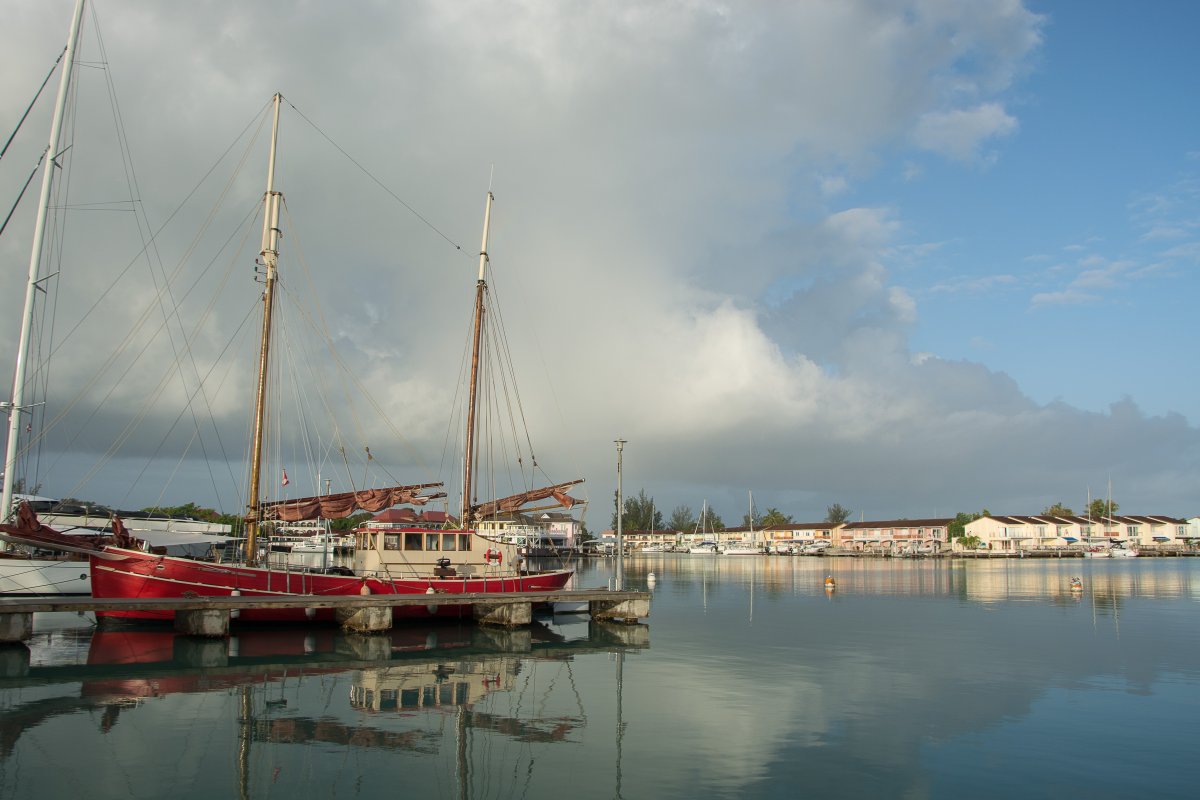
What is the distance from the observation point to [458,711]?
19000 mm

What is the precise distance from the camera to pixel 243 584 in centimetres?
3130

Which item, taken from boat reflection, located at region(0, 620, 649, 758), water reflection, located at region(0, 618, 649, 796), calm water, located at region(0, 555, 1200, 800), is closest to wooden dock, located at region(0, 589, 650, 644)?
boat reflection, located at region(0, 620, 649, 758)

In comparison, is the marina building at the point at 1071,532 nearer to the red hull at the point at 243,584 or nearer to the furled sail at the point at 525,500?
the furled sail at the point at 525,500

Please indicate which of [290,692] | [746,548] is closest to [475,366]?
[290,692]

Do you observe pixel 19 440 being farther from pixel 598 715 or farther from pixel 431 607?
pixel 598 715

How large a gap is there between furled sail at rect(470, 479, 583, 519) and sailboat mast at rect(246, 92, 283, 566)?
12.8 metres

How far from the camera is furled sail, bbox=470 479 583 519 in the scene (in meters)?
Answer: 44.3

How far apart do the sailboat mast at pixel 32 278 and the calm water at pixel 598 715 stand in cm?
676

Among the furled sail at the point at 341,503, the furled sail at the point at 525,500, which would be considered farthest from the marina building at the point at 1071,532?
the furled sail at the point at 341,503

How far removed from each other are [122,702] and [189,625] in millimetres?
10384

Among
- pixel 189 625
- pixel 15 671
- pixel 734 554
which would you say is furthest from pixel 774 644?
pixel 734 554

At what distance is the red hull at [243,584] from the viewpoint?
29656 millimetres

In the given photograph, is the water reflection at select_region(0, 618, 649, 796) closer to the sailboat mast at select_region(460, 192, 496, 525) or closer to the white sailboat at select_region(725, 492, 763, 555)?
the sailboat mast at select_region(460, 192, 496, 525)

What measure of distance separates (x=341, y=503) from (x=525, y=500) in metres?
9.72
